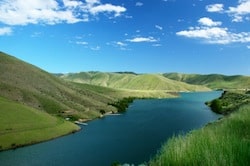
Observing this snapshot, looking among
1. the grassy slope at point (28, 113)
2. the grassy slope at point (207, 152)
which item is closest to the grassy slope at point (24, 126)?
the grassy slope at point (28, 113)

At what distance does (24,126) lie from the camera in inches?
4988

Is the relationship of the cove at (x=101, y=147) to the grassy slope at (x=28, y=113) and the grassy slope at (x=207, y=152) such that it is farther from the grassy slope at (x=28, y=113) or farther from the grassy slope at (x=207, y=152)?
the grassy slope at (x=207, y=152)

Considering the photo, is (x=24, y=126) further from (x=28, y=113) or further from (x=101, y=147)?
(x=101, y=147)

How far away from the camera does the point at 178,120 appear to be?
152625 millimetres

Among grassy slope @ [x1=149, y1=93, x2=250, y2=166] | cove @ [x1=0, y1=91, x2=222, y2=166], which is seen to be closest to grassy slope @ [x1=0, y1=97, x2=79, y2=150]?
cove @ [x1=0, y1=91, x2=222, y2=166]

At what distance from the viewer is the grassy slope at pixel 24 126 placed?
112m

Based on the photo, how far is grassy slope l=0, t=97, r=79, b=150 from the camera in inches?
4419

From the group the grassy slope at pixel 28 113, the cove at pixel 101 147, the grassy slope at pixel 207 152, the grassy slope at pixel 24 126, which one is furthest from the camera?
the grassy slope at pixel 28 113

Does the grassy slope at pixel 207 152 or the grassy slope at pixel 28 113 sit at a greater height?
the grassy slope at pixel 207 152

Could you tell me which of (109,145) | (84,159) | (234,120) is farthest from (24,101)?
(234,120)

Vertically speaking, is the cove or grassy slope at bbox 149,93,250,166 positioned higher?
grassy slope at bbox 149,93,250,166

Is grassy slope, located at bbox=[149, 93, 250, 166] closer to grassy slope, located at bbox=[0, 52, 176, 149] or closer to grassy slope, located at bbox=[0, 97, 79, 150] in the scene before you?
grassy slope, located at bbox=[0, 97, 79, 150]

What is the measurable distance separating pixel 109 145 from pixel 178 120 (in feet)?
179

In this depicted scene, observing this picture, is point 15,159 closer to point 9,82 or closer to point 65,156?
point 65,156
